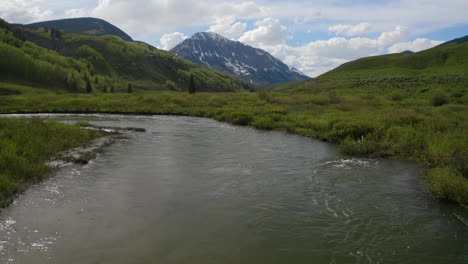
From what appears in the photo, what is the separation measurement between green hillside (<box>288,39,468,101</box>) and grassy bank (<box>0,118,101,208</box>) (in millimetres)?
46981

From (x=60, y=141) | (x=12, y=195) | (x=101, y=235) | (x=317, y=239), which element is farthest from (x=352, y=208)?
(x=60, y=141)

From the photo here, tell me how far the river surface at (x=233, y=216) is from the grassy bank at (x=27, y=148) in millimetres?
553

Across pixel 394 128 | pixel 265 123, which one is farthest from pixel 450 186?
pixel 265 123

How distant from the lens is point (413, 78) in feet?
204

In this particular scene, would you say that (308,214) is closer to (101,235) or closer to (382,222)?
(382,222)

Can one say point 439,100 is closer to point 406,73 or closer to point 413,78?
point 413,78

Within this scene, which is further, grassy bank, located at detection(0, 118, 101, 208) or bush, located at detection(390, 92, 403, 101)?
bush, located at detection(390, 92, 403, 101)

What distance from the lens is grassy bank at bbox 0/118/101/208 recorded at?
36.8 feet

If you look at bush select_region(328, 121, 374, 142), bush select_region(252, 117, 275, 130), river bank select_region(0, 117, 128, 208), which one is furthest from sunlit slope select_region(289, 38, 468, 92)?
river bank select_region(0, 117, 128, 208)

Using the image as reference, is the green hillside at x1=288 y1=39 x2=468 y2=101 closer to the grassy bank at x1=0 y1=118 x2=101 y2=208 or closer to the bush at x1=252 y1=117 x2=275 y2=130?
the bush at x1=252 y1=117 x2=275 y2=130

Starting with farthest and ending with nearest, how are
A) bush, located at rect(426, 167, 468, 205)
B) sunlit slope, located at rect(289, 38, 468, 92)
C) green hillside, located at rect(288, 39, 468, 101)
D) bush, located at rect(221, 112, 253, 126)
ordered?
sunlit slope, located at rect(289, 38, 468, 92)
green hillside, located at rect(288, 39, 468, 101)
bush, located at rect(221, 112, 253, 126)
bush, located at rect(426, 167, 468, 205)

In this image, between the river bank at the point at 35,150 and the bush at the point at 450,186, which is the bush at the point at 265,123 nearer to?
the river bank at the point at 35,150

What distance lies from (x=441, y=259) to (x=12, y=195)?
13471mm

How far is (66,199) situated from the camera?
35.9ft
